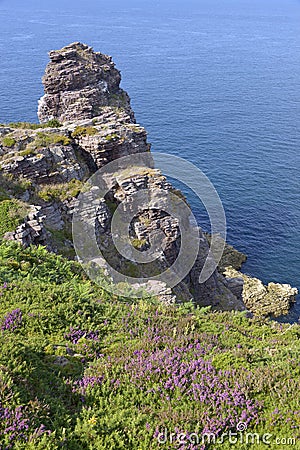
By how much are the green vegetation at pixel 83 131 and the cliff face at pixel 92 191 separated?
10 centimetres

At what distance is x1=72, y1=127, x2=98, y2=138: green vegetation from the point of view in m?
43.3

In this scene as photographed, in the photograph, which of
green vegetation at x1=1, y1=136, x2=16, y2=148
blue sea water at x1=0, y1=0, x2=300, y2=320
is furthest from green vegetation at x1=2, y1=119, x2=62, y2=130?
blue sea water at x1=0, y1=0, x2=300, y2=320

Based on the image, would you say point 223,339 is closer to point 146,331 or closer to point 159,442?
point 146,331

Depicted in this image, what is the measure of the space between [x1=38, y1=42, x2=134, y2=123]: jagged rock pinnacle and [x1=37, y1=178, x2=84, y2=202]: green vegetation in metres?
17.1

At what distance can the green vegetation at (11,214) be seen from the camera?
28425mm

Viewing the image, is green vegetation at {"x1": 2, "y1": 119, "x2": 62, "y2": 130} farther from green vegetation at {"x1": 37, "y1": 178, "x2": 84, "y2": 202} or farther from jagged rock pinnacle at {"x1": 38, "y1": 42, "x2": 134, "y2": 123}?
green vegetation at {"x1": 37, "y1": 178, "x2": 84, "y2": 202}

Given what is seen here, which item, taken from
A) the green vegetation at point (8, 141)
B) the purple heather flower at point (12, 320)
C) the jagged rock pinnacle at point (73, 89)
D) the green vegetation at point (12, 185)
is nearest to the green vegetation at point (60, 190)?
the green vegetation at point (12, 185)

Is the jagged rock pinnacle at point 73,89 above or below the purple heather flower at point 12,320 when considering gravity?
above

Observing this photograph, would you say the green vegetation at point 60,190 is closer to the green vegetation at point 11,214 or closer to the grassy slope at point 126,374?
the green vegetation at point 11,214

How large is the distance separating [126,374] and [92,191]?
27.1 m

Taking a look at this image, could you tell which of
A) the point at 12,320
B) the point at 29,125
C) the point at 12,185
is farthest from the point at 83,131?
the point at 12,320

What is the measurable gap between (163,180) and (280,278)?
28.2 metres

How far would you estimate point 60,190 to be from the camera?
38312 millimetres

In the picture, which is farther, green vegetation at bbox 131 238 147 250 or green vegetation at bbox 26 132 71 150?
green vegetation at bbox 26 132 71 150
